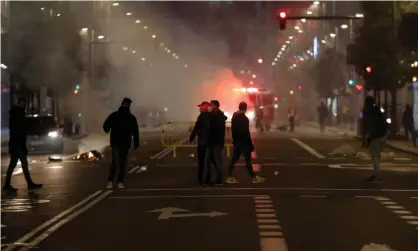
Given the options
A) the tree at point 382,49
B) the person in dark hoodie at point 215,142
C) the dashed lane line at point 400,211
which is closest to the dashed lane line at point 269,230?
the dashed lane line at point 400,211

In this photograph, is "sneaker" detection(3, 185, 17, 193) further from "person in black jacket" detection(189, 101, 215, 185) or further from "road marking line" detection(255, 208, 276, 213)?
"road marking line" detection(255, 208, 276, 213)

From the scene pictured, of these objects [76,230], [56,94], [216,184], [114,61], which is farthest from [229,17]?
[76,230]

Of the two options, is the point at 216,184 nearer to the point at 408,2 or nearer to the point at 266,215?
the point at 266,215

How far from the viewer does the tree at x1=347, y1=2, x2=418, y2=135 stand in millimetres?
30844

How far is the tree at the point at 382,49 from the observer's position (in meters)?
30.8

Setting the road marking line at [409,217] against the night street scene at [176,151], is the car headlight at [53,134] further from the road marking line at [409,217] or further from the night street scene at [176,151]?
the road marking line at [409,217]

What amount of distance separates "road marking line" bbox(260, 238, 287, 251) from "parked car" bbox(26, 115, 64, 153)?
1777cm

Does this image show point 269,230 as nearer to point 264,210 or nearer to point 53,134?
point 264,210

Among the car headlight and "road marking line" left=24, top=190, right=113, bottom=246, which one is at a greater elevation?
the car headlight

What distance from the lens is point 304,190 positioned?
13086 mm

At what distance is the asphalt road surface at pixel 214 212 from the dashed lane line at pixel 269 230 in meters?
0.01

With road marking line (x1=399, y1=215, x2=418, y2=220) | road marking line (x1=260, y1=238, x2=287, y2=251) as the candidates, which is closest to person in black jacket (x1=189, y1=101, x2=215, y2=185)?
road marking line (x1=399, y1=215, x2=418, y2=220)

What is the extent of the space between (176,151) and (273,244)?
17617 millimetres

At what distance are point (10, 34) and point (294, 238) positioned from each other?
2500cm
